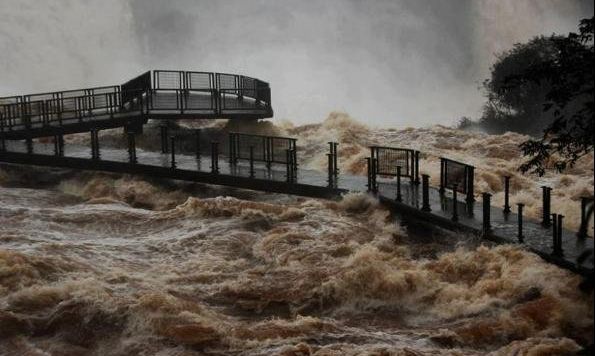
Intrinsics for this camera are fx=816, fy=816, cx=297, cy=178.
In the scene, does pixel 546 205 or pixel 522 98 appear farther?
pixel 522 98

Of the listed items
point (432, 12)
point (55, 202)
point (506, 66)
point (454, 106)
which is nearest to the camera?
point (55, 202)

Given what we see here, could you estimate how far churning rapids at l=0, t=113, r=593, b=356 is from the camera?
12250 millimetres

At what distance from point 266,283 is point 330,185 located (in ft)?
18.4

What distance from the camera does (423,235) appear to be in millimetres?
17172

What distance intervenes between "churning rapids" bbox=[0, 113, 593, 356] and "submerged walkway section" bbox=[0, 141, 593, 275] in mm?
361

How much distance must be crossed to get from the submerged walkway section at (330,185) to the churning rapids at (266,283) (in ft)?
1.18

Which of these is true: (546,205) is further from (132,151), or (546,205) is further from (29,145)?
(29,145)

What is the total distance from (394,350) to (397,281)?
2827 mm

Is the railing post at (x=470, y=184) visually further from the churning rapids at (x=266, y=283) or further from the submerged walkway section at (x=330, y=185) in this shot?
the churning rapids at (x=266, y=283)

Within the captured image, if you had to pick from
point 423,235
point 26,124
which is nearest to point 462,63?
point 26,124

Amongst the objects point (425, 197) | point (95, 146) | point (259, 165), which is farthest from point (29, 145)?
point (425, 197)

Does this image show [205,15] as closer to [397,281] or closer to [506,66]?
[506,66]

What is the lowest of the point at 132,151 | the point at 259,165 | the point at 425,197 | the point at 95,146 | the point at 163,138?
the point at 425,197

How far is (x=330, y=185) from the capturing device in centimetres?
2011
